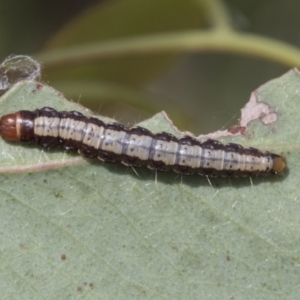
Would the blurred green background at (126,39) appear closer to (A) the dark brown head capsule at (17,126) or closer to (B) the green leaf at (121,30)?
(B) the green leaf at (121,30)

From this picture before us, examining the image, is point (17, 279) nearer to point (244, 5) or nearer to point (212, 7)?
point (212, 7)

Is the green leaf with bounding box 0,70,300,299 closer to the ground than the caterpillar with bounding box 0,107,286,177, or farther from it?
closer to the ground

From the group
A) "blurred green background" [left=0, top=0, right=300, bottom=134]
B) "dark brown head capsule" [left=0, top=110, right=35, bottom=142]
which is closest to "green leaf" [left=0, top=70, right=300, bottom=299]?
"dark brown head capsule" [left=0, top=110, right=35, bottom=142]

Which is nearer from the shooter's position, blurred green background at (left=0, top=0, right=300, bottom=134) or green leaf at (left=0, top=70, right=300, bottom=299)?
green leaf at (left=0, top=70, right=300, bottom=299)

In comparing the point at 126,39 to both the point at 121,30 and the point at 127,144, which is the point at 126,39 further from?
the point at 127,144

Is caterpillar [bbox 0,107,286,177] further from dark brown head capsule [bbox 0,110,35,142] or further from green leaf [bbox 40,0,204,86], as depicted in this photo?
green leaf [bbox 40,0,204,86]

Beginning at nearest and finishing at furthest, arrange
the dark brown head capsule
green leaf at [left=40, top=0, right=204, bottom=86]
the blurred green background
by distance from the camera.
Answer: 1. the dark brown head capsule
2. the blurred green background
3. green leaf at [left=40, top=0, right=204, bottom=86]

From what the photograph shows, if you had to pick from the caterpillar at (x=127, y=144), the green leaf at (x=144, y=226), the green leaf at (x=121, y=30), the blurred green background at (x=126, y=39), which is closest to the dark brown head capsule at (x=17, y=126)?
the caterpillar at (x=127, y=144)
